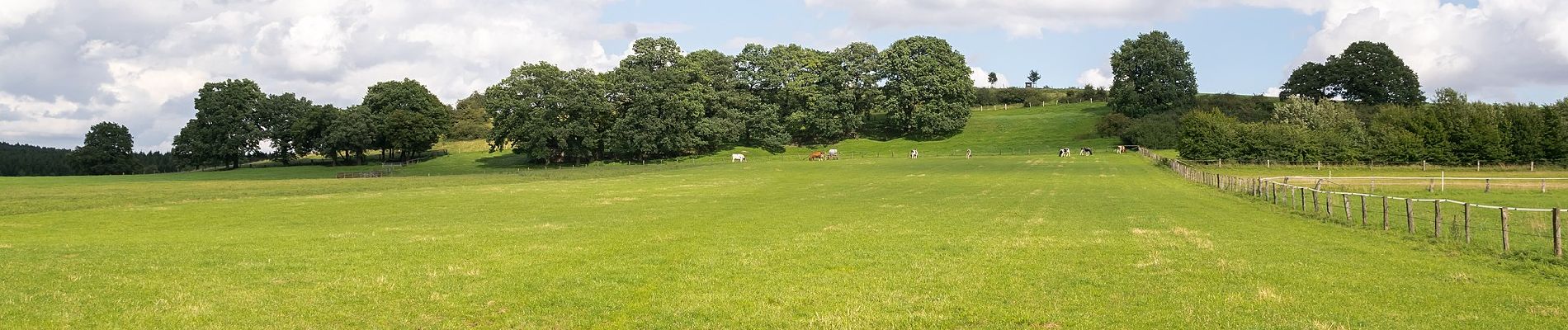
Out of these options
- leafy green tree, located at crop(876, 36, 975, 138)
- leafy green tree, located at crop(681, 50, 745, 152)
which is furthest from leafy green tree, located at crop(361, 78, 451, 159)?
leafy green tree, located at crop(876, 36, 975, 138)

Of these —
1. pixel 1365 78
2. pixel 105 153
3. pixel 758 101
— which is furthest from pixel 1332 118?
pixel 105 153

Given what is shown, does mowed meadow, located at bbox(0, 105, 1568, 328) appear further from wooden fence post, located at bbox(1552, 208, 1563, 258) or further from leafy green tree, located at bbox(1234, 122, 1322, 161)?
leafy green tree, located at bbox(1234, 122, 1322, 161)

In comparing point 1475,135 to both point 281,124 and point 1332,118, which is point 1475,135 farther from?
point 281,124

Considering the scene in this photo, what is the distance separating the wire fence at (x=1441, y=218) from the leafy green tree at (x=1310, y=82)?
94852 millimetres

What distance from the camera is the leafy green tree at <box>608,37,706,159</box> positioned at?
9669cm

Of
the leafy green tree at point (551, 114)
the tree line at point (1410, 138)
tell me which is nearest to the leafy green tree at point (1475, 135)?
the tree line at point (1410, 138)

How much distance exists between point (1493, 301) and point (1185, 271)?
3961mm

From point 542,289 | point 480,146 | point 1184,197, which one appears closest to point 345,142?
point 480,146

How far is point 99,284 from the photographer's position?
1361 centimetres

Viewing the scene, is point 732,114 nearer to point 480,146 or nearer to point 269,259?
point 480,146

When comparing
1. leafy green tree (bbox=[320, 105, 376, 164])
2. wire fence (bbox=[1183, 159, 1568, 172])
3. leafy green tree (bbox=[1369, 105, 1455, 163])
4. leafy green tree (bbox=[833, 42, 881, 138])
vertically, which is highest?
leafy green tree (bbox=[833, 42, 881, 138])

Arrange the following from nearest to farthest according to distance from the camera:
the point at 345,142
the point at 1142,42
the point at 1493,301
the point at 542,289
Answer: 1. the point at 1493,301
2. the point at 542,289
3. the point at 345,142
4. the point at 1142,42

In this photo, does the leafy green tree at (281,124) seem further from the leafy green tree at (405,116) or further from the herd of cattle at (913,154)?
the herd of cattle at (913,154)

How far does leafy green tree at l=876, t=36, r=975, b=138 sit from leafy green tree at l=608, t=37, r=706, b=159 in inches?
1149
